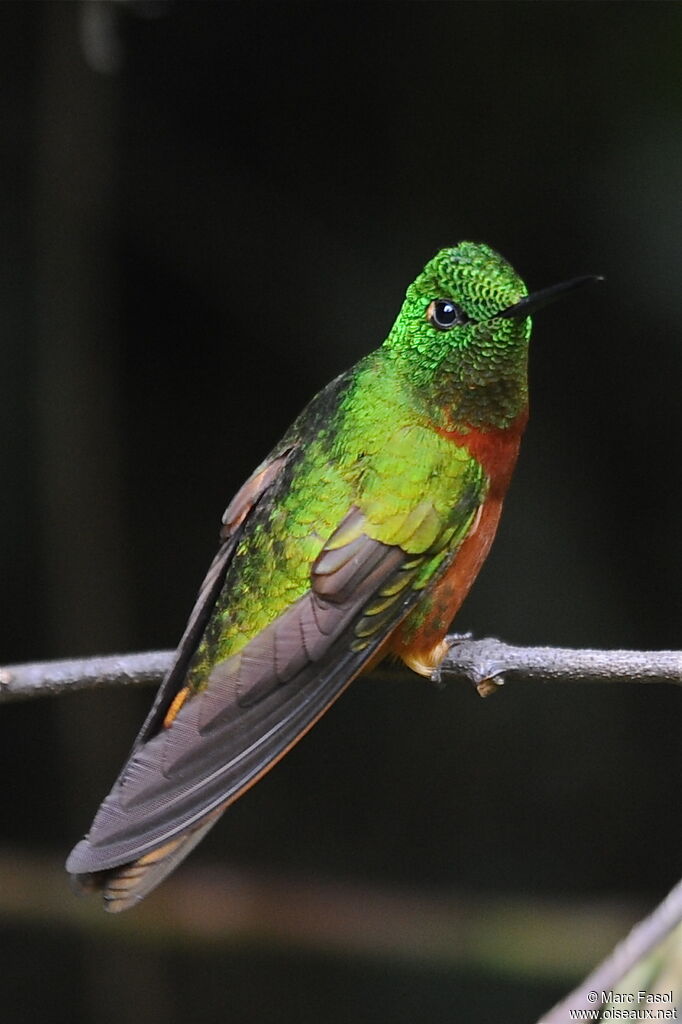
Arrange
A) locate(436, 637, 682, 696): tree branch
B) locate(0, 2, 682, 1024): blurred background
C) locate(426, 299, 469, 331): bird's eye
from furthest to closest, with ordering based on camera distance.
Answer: locate(0, 2, 682, 1024): blurred background, locate(426, 299, 469, 331): bird's eye, locate(436, 637, 682, 696): tree branch

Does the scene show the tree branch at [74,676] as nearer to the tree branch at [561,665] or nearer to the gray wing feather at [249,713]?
the gray wing feather at [249,713]

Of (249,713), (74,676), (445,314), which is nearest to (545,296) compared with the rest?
(445,314)

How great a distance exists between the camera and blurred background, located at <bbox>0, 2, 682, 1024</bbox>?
325 centimetres

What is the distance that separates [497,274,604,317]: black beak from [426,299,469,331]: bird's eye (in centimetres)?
12

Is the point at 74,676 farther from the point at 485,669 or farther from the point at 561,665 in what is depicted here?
the point at 561,665

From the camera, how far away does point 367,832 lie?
352 cm

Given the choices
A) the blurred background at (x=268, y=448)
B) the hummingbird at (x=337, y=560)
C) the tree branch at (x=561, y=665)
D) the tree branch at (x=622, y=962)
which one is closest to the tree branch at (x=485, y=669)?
the tree branch at (x=561, y=665)

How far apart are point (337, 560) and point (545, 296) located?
1.83ft

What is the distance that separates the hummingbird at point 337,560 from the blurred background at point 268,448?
126 cm

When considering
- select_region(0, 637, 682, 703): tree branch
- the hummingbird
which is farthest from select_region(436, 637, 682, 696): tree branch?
the hummingbird

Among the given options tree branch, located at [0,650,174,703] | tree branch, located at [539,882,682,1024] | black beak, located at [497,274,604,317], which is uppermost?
black beak, located at [497,274,604,317]

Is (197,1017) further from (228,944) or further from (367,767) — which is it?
(367,767)

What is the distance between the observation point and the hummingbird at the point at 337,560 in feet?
5.76

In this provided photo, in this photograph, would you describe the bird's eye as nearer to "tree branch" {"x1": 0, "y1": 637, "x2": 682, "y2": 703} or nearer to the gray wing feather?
the gray wing feather
